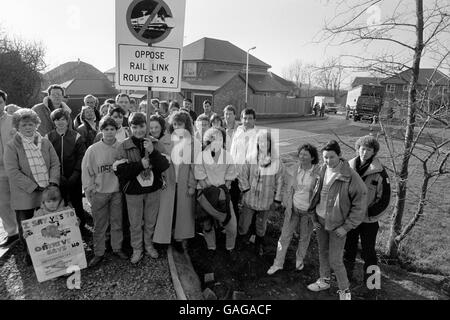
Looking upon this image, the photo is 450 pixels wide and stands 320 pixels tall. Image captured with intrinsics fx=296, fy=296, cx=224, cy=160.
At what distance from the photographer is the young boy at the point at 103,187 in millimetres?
3758

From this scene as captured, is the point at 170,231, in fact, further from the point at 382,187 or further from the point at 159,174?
the point at 382,187

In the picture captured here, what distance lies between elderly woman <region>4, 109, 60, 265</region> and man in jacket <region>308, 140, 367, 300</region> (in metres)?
3.41

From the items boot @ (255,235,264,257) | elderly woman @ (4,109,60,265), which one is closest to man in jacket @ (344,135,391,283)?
boot @ (255,235,264,257)

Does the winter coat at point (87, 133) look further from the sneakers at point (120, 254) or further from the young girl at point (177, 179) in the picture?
the sneakers at point (120, 254)

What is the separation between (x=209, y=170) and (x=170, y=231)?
1.01m

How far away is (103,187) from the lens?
12.5ft

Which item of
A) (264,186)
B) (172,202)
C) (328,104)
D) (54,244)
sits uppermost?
(328,104)

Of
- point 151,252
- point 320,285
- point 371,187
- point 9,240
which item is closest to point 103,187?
point 151,252

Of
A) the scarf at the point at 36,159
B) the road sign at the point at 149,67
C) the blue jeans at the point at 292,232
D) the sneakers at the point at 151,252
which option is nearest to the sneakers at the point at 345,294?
the blue jeans at the point at 292,232

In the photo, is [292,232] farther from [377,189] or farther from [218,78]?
[218,78]

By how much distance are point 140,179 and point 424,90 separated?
3997 millimetres

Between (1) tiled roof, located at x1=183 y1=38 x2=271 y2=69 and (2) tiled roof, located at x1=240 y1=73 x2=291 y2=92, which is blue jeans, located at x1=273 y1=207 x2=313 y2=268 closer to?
(2) tiled roof, located at x1=240 y1=73 x2=291 y2=92

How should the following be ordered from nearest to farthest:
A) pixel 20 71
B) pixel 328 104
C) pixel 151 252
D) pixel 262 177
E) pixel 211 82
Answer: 1. pixel 151 252
2. pixel 262 177
3. pixel 20 71
4. pixel 211 82
5. pixel 328 104

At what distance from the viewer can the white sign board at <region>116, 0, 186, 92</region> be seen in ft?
11.0
